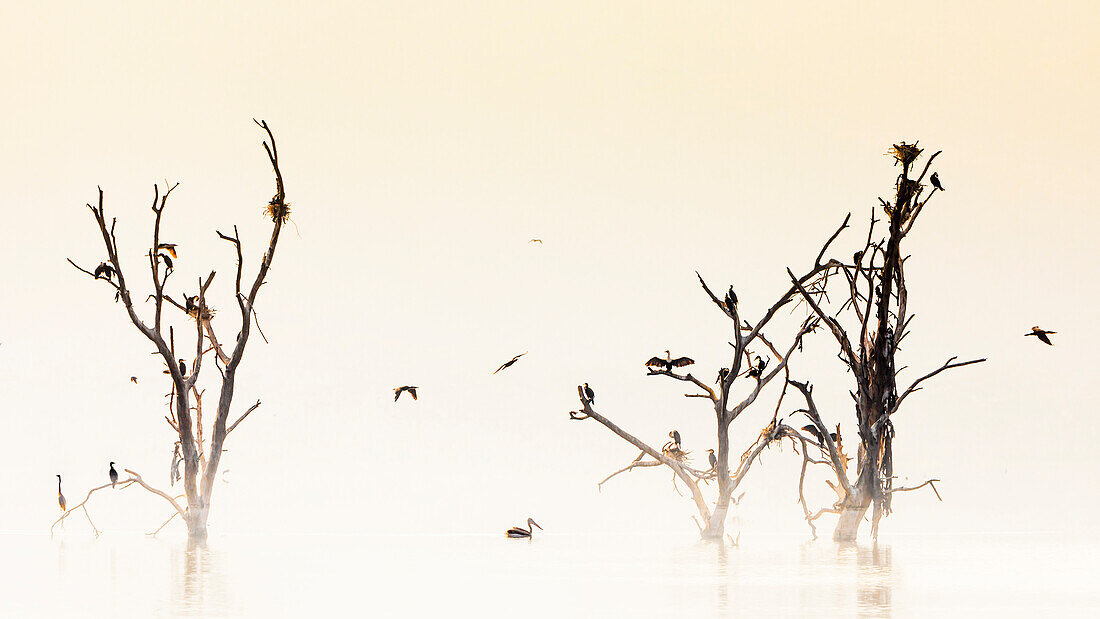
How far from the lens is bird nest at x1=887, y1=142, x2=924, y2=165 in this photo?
23297 millimetres

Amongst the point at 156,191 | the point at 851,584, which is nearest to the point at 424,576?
the point at 851,584

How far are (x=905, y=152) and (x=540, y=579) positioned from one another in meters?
10.3

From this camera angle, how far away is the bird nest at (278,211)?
23109 mm

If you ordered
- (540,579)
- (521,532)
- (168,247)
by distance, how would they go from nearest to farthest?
(540,579) < (168,247) < (521,532)

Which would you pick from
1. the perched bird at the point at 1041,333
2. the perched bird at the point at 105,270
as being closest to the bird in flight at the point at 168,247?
the perched bird at the point at 105,270

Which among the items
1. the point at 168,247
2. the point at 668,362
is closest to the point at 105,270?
the point at 168,247

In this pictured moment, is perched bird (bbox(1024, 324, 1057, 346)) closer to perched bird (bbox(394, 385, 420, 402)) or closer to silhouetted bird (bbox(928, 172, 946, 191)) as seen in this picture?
silhouetted bird (bbox(928, 172, 946, 191))

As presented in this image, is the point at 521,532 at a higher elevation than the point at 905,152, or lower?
lower

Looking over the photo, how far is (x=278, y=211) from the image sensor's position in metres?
23.1

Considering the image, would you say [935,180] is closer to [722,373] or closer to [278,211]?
[722,373]

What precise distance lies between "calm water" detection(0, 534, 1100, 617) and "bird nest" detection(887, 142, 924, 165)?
6439 millimetres

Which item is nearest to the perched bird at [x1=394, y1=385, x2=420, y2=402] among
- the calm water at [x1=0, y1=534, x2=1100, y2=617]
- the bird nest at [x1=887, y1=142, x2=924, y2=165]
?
the calm water at [x1=0, y1=534, x2=1100, y2=617]

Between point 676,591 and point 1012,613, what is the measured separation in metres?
3.61

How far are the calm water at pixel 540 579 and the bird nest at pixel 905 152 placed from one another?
644 cm
